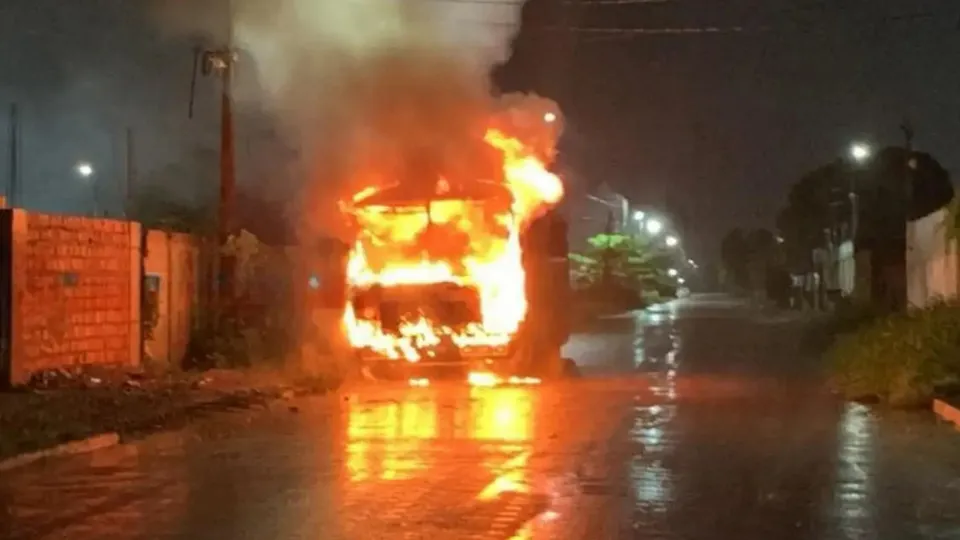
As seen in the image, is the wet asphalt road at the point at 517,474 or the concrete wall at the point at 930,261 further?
the concrete wall at the point at 930,261

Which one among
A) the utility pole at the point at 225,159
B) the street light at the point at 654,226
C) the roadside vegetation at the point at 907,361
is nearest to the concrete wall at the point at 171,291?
the utility pole at the point at 225,159

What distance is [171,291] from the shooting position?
25188 millimetres

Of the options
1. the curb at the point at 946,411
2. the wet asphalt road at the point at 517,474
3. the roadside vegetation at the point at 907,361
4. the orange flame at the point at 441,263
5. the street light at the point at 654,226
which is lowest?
the wet asphalt road at the point at 517,474

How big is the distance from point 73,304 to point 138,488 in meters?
10.2

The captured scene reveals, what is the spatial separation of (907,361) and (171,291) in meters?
13.0

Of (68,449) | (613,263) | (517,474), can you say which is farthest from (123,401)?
(613,263)

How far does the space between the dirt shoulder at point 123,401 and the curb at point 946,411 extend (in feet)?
31.1

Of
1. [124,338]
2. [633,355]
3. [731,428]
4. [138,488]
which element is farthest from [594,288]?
[138,488]

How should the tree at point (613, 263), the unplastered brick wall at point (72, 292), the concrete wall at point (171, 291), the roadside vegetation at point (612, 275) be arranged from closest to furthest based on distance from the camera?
1. the unplastered brick wall at point (72, 292)
2. the concrete wall at point (171, 291)
3. the roadside vegetation at point (612, 275)
4. the tree at point (613, 263)

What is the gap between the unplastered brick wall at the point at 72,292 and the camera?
1977cm

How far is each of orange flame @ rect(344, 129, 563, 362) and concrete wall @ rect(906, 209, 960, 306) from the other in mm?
8312

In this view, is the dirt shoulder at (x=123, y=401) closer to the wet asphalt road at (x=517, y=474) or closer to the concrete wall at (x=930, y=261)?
the wet asphalt road at (x=517, y=474)

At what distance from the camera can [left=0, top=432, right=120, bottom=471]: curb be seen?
13359mm

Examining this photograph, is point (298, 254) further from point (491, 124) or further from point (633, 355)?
point (633, 355)
